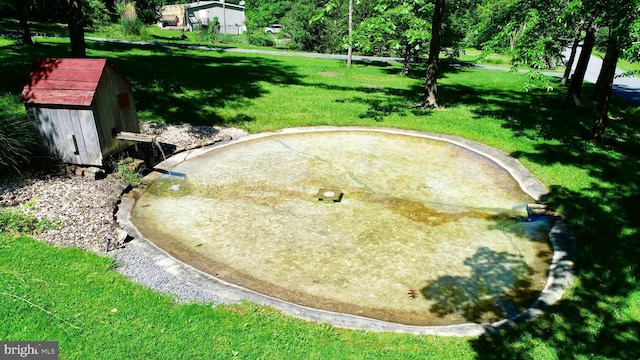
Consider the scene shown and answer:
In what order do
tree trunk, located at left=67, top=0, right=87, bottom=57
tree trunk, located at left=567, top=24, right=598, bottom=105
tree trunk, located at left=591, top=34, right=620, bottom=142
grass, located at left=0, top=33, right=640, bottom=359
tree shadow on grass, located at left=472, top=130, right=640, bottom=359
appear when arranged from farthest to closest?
tree trunk, located at left=567, top=24, right=598, bottom=105
tree trunk, located at left=67, top=0, right=87, bottom=57
tree trunk, located at left=591, top=34, right=620, bottom=142
tree shadow on grass, located at left=472, top=130, right=640, bottom=359
grass, located at left=0, top=33, right=640, bottom=359

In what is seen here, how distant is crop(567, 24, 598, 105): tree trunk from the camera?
48.8ft

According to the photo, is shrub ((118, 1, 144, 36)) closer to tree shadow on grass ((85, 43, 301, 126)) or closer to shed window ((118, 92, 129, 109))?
tree shadow on grass ((85, 43, 301, 126))

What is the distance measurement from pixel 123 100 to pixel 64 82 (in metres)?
1.17

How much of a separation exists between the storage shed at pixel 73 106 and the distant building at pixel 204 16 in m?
53.0

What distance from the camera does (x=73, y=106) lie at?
306 inches

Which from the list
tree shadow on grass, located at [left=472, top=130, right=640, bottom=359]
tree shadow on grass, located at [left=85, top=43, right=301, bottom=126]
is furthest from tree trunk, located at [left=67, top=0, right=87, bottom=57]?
tree shadow on grass, located at [left=472, top=130, right=640, bottom=359]

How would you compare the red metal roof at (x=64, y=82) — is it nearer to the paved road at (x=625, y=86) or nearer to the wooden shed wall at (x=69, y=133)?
the wooden shed wall at (x=69, y=133)

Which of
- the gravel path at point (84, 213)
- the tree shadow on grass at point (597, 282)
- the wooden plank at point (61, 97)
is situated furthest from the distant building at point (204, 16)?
the tree shadow on grass at point (597, 282)

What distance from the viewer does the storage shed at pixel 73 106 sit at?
25.5 ft

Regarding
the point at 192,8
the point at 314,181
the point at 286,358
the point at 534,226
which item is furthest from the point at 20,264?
the point at 192,8

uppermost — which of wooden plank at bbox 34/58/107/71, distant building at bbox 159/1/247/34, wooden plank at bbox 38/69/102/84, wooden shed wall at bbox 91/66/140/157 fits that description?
distant building at bbox 159/1/247/34

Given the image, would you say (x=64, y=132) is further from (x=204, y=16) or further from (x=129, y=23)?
(x=204, y=16)

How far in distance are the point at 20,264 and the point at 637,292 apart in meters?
8.27

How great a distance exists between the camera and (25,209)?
6816mm
